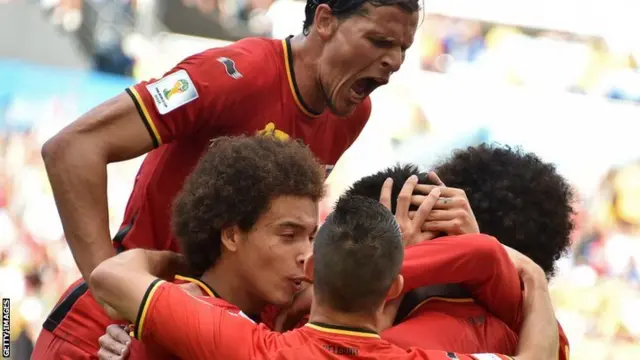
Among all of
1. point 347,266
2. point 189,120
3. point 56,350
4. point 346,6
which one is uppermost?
point 346,6

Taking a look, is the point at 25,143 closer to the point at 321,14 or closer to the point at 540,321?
the point at 321,14

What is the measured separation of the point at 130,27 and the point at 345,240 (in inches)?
209

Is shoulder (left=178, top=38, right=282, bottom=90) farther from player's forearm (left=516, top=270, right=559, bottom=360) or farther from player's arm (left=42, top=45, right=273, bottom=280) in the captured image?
player's forearm (left=516, top=270, right=559, bottom=360)

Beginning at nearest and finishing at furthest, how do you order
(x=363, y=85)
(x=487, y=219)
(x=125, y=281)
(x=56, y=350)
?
(x=125, y=281) < (x=487, y=219) < (x=56, y=350) < (x=363, y=85)

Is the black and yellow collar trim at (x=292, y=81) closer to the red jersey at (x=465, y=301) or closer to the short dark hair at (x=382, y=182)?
the short dark hair at (x=382, y=182)

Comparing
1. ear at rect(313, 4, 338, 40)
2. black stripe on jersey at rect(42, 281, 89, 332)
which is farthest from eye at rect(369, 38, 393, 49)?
black stripe on jersey at rect(42, 281, 89, 332)

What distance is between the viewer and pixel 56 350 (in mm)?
2299

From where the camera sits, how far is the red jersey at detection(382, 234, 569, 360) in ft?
5.69

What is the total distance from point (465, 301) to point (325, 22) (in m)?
0.86

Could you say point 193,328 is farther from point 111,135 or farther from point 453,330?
point 111,135

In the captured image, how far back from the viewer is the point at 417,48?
7.47 m

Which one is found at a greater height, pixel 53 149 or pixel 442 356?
pixel 53 149

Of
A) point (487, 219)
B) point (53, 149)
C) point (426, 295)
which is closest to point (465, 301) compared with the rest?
point (426, 295)

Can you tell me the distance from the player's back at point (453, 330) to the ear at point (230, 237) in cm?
33
